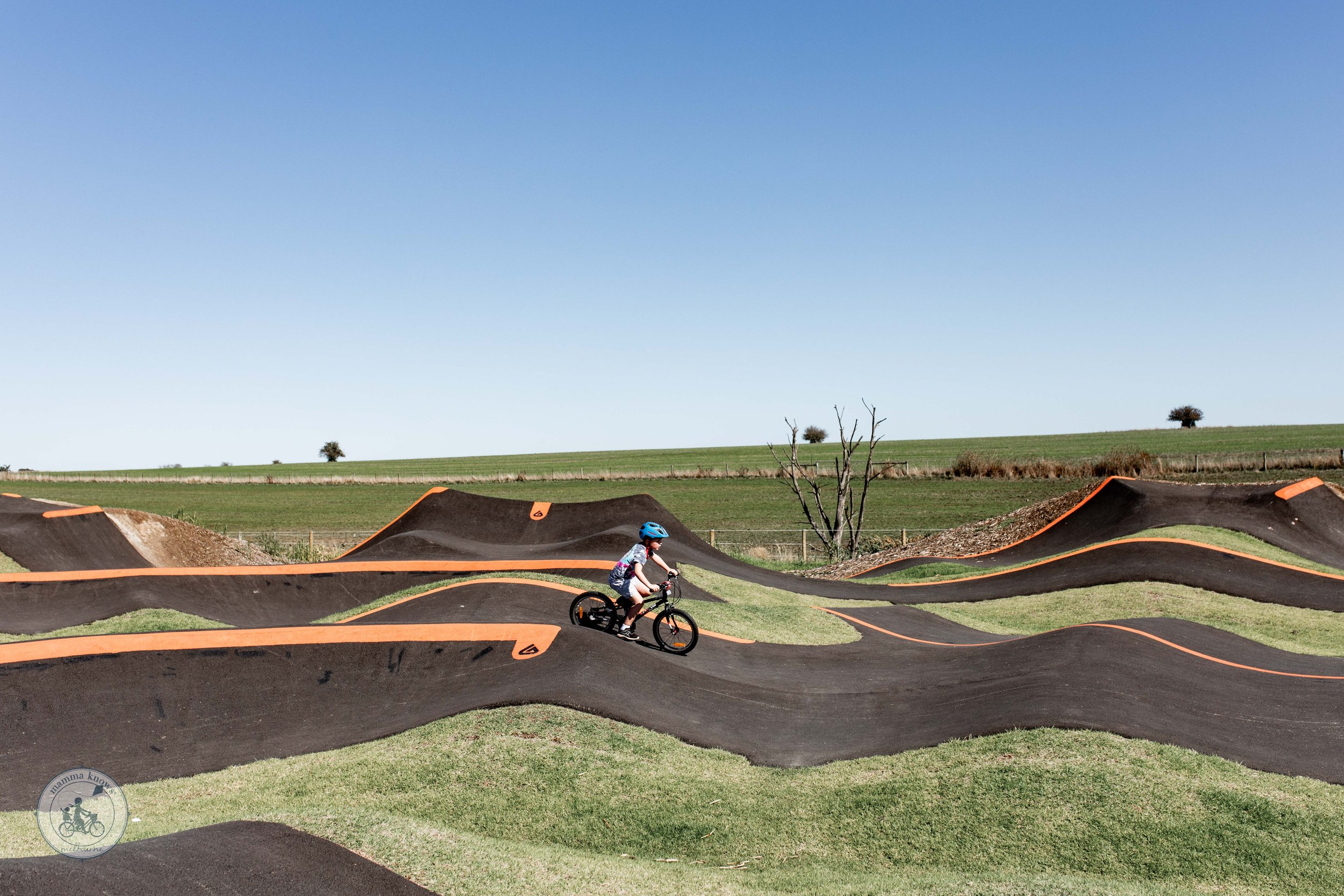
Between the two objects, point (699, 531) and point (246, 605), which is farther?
point (699, 531)

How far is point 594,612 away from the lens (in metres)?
12.9

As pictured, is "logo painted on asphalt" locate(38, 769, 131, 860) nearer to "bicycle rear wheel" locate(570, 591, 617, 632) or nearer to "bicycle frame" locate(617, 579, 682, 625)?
"bicycle rear wheel" locate(570, 591, 617, 632)

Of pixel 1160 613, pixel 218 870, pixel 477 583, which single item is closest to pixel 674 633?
pixel 477 583

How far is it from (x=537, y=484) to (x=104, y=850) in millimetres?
70555

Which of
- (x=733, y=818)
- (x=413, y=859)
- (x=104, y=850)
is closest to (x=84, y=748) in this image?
(x=104, y=850)

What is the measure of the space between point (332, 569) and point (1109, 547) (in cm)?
1943

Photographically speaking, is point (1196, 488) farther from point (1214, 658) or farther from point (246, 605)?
point (246, 605)

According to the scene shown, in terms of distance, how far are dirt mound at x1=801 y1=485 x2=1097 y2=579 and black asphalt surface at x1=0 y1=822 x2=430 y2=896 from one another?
22928 millimetres

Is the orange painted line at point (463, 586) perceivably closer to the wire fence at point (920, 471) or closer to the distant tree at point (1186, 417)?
the wire fence at point (920, 471)

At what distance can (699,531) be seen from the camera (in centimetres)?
3956

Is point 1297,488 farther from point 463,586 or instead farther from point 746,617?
point 463,586

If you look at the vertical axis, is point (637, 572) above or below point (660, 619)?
above

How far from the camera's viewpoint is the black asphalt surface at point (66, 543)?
23.4 metres

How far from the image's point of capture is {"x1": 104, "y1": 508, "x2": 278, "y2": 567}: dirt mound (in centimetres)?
2666
